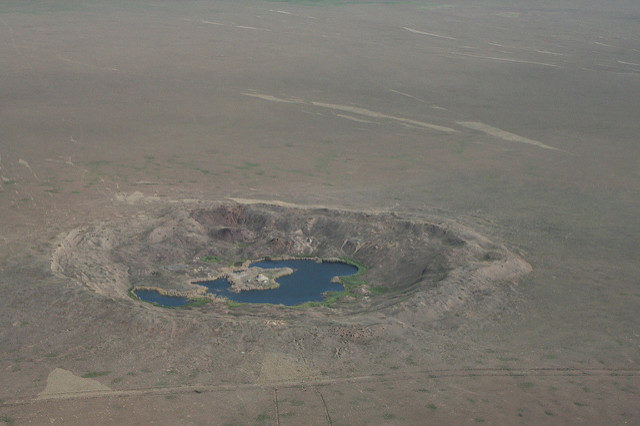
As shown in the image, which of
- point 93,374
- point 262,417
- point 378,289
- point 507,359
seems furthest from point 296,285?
point 262,417

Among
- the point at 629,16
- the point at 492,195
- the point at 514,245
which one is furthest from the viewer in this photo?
the point at 629,16

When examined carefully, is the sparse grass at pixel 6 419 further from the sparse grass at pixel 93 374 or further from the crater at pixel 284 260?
the crater at pixel 284 260

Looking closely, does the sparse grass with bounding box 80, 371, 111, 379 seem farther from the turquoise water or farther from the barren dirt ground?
the turquoise water

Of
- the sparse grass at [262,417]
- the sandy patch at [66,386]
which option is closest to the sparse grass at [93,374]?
the sandy patch at [66,386]

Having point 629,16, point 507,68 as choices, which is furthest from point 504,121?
point 629,16

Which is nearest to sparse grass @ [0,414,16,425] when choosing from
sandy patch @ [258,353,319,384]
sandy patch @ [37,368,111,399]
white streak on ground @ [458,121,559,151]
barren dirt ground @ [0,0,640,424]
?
barren dirt ground @ [0,0,640,424]

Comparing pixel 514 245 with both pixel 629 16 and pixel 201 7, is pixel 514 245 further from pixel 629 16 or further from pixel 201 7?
pixel 629 16
